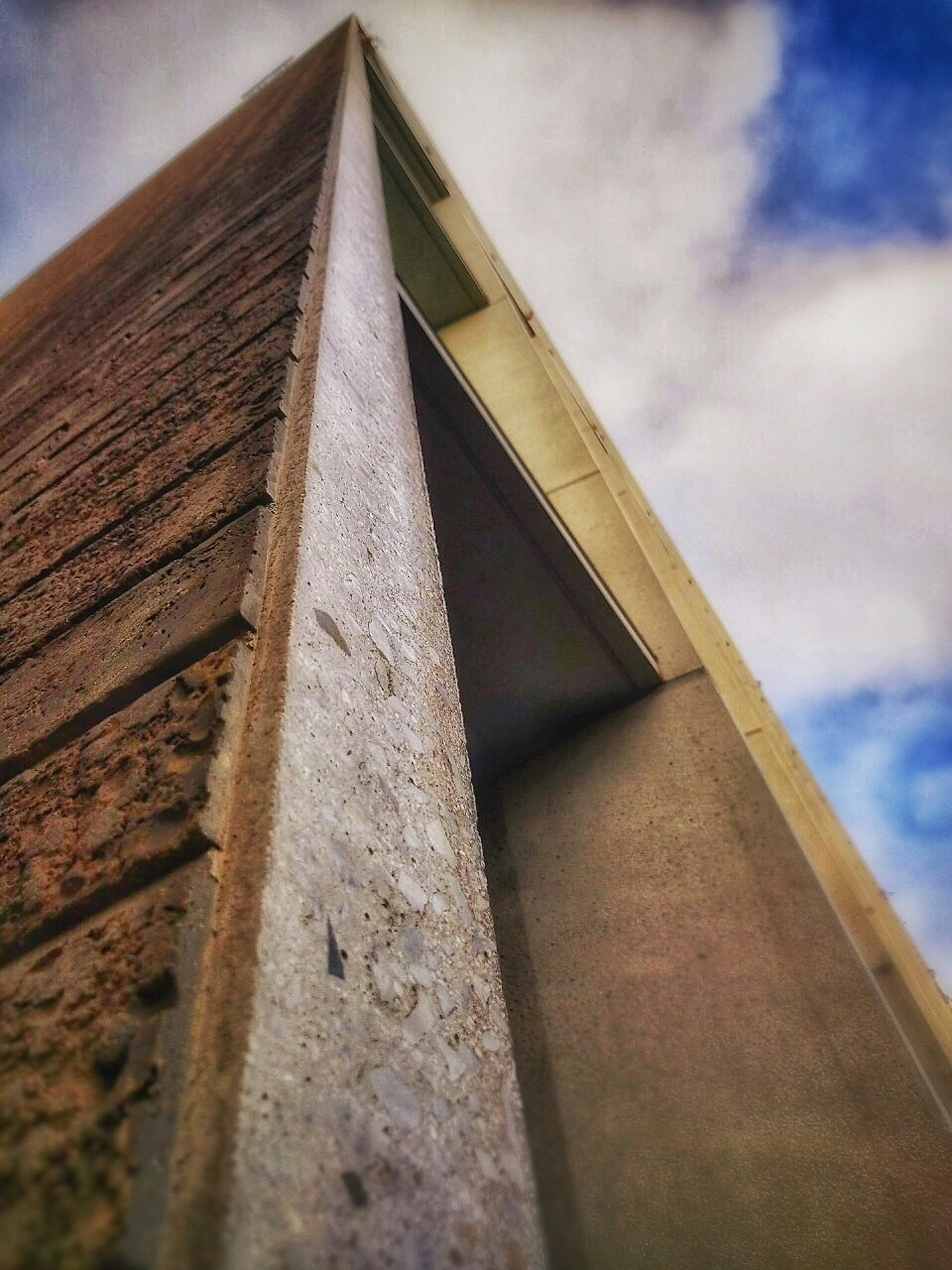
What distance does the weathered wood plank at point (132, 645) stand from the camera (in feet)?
3.25

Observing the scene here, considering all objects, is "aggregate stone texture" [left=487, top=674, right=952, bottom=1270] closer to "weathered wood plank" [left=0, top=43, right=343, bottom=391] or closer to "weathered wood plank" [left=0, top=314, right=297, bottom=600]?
Answer: "weathered wood plank" [left=0, top=314, right=297, bottom=600]

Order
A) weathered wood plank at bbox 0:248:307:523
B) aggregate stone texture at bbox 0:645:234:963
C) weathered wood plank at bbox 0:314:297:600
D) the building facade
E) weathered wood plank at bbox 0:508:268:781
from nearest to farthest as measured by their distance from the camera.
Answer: the building facade, aggregate stone texture at bbox 0:645:234:963, weathered wood plank at bbox 0:508:268:781, weathered wood plank at bbox 0:314:297:600, weathered wood plank at bbox 0:248:307:523

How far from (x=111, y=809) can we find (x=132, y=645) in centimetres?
32

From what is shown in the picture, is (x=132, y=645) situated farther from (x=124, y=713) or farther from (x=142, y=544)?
(x=142, y=544)

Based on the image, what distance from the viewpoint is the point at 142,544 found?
53.0 inches

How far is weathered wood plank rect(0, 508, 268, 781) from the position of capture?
39.0 inches

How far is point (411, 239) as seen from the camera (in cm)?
637

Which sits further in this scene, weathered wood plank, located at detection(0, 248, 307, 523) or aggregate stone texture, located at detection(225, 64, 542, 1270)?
weathered wood plank, located at detection(0, 248, 307, 523)

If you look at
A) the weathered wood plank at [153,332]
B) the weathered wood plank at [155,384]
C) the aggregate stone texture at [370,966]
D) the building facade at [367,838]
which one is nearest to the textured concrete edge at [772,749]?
the building facade at [367,838]

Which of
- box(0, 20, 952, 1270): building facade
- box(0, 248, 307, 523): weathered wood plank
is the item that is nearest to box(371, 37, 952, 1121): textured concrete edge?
box(0, 20, 952, 1270): building facade

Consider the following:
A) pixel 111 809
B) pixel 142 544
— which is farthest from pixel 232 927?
pixel 142 544

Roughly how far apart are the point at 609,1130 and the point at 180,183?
5.98 metres

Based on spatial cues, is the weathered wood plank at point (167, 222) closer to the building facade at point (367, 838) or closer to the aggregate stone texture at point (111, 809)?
the building facade at point (367, 838)

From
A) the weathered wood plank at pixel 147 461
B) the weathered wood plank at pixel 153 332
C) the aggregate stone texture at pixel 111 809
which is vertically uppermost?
the weathered wood plank at pixel 153 332
